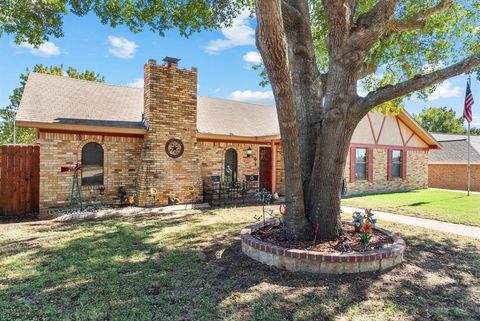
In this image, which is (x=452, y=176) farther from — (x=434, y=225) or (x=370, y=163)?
(x=434, y=225)

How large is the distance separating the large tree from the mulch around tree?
22 cm

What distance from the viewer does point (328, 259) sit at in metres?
4.33

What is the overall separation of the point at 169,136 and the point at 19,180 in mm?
4726

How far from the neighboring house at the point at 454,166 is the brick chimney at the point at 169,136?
62.6ft

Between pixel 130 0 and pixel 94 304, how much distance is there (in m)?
7.53

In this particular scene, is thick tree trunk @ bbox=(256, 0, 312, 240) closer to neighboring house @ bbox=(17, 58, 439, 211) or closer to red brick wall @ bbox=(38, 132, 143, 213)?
neighboring house @ bbox=(17, 58, 439, 211)

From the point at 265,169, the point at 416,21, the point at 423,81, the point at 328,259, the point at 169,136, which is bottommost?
the point at 328,259

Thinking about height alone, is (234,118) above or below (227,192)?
above

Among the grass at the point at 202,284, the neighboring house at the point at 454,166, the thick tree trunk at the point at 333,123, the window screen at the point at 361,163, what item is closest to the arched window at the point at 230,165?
the grass at the point at 202,284

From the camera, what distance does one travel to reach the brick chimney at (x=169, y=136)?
10211 millimetres

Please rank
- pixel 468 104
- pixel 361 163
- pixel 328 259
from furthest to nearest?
pixel 361 163, pixel 468 104, pixel 328 259

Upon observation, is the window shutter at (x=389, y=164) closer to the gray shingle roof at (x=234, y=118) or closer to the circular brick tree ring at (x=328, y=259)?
the gray shingle roof at (x=234, y=118)

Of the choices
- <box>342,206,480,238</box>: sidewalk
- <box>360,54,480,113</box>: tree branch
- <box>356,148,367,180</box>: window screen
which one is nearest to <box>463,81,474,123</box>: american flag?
<box>356,148,367,180</box>: window screen

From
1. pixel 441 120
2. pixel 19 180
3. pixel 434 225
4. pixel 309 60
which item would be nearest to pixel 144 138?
pixel 19 180
